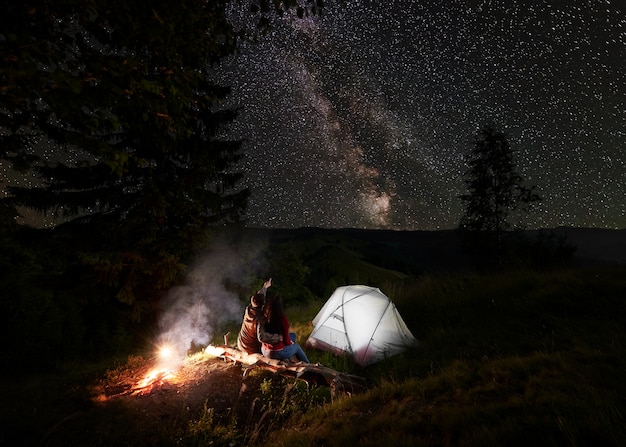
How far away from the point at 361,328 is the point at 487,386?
4.67 m

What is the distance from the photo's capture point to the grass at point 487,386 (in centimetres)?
332

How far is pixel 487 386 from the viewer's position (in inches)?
178

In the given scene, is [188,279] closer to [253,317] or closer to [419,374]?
[253,317]

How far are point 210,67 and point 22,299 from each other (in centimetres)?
1052

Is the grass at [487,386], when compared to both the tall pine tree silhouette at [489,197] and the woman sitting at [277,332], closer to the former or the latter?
the woman sitting at [277,332]

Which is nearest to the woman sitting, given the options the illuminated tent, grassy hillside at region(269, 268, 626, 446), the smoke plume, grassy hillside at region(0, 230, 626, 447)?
grassy hillside at region(0, 230, 626, 447)

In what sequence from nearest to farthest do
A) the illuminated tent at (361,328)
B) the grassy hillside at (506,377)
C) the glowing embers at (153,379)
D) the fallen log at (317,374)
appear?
the grassy hillside at (506,377) → the fallen log at (317,374) → the glowing embers at (153,379) → the illuminated tent at (361,328)

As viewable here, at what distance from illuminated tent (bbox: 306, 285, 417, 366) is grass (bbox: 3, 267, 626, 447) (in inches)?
16.8

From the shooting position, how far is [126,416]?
5531 millimetres

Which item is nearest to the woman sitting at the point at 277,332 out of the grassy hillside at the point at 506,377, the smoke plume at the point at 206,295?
the grassy hillside at the point at 506,377

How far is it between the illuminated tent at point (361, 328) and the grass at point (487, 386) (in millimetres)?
428

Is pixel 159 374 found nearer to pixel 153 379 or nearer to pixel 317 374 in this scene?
pixel 153 379

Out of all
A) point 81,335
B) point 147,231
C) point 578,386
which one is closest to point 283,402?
point 578,386

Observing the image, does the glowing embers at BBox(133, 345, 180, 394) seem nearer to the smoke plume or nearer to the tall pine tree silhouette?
the smoke plume
